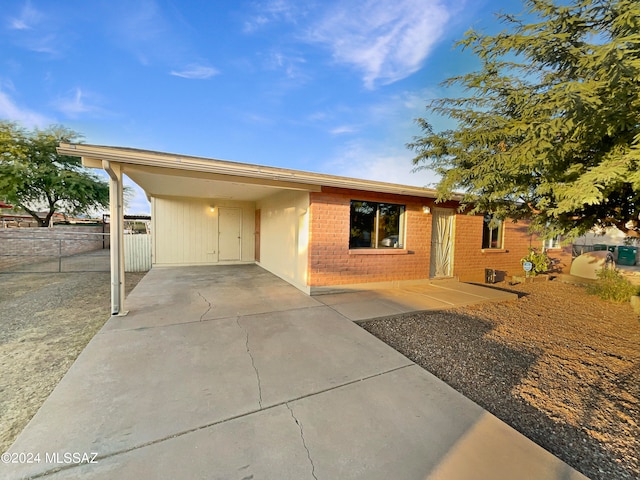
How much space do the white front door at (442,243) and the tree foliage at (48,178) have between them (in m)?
18.1

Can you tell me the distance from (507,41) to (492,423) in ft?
13.0

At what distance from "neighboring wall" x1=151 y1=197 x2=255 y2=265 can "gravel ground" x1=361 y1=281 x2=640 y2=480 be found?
25.8 ft

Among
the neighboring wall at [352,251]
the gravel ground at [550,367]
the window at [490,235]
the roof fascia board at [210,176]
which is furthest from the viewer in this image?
the window at [490,235]

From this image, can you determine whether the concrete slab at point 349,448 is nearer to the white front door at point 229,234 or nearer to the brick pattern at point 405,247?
the brick pattern at point 405,247

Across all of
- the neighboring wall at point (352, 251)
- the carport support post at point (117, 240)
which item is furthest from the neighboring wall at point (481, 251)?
the carport support post at point (117, 240)

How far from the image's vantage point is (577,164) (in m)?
3.00

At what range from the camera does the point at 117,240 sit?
4098 mm

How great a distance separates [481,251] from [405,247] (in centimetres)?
320

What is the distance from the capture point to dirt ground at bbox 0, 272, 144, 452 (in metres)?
2.21

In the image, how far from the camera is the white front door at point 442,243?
7637 millimetres

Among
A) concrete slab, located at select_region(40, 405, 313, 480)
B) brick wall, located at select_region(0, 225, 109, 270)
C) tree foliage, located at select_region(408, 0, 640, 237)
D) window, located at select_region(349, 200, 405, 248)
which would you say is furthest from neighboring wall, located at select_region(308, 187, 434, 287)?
brick wall, located at select_region(0, 225, 109, 270)

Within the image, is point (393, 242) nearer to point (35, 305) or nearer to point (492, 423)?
point (492, 423)

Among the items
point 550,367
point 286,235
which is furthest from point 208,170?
point 550,367

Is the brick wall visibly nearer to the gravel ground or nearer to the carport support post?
the carport support post
